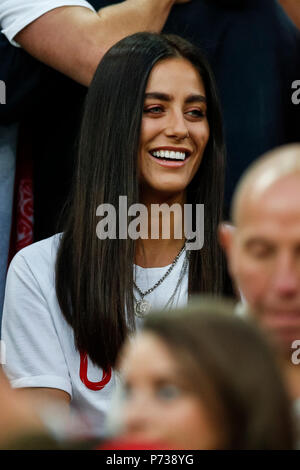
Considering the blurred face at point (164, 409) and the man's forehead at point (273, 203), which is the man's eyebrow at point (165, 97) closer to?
the man's forehead at point (273, 203)

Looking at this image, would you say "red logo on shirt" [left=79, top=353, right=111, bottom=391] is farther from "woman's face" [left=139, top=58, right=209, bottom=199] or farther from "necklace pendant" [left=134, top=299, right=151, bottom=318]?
"woman's face" [left=139, top=58, right=209, bottom=199]

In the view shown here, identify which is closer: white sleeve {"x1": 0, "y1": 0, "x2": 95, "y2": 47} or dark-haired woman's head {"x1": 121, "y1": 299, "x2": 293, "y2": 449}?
dark-haired woman's head {"x1": 121, "y1": 299, "x2": 293, "y2": 449}

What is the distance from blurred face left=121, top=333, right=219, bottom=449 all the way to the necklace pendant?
1.00 metres

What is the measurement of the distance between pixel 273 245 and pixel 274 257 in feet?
0.03

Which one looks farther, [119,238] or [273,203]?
[119,238]

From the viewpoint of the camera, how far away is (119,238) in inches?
66.7

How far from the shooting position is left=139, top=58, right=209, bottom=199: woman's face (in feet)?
5.83

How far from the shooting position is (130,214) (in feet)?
5.58

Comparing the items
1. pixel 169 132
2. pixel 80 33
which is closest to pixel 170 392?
pixel 169 132
